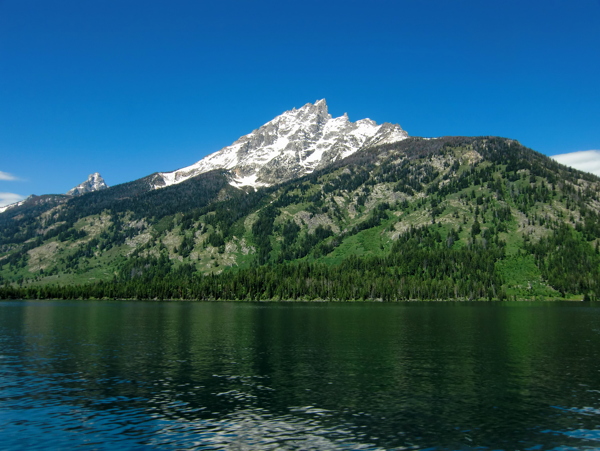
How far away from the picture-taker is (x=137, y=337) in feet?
305

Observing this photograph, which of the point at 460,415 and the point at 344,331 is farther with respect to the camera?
the point at 344,331

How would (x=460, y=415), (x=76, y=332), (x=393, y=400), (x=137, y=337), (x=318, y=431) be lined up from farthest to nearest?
(x=76, y=332)
(x=137, y=337)
(x=393, y=400)
(x=460, y=415)
(x=318, y=431)

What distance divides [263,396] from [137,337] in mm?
56400

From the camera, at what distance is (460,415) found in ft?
128

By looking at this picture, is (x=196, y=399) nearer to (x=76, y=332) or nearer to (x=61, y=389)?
(x=61, y=389)

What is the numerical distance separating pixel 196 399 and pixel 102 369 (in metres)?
21.7

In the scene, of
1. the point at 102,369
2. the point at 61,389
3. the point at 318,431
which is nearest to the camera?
the point at 318,431

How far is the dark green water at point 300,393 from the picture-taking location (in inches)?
1315

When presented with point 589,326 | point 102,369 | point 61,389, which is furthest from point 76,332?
point 589,326

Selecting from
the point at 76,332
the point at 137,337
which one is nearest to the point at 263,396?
the point at 137,337

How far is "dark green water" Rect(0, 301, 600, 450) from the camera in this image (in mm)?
33406

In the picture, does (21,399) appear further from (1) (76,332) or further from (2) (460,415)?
(1) (76,332)

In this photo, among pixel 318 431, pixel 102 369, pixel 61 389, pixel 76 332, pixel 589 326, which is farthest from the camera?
pixel 589 326

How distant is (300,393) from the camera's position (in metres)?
46.5
